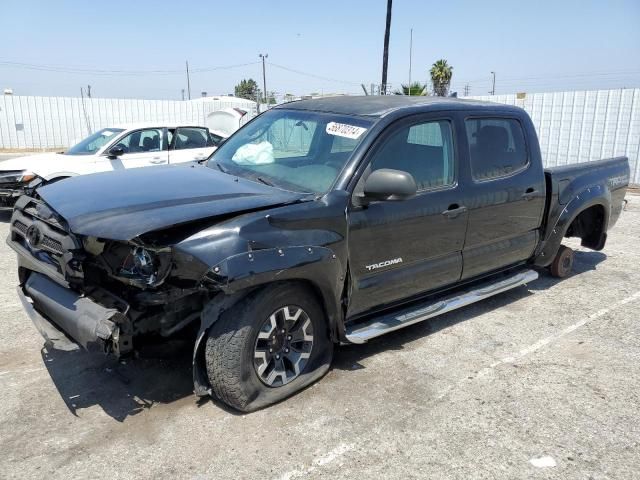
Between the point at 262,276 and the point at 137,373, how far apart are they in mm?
1468

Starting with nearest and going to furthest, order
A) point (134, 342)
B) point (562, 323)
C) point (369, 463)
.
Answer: point (369, 463) → point (134, 342) → point (562, 323)

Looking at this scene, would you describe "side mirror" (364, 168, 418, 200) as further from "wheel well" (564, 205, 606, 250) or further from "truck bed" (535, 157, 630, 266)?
"wheel well" (564, 205, 606, 250)

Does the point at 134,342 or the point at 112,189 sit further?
the point at 112,189

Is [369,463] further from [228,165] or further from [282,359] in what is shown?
[228,165]

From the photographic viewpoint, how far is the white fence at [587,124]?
42.8 feet

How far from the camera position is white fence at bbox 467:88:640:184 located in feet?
42.8

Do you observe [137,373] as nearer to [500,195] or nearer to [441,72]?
[500,195]

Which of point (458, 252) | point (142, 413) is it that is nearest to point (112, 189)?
point (142, 413)

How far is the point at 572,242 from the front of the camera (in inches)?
315

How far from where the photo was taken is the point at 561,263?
6.14 meters

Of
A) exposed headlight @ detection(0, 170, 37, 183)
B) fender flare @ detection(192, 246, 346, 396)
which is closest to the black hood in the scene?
fender flare @ detection(192, 246, 346, 396)

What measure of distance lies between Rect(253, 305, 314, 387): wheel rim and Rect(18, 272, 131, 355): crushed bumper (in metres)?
0.78

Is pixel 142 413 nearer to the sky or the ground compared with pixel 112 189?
nearer to the ground

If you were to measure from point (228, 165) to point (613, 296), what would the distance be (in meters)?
4.22
